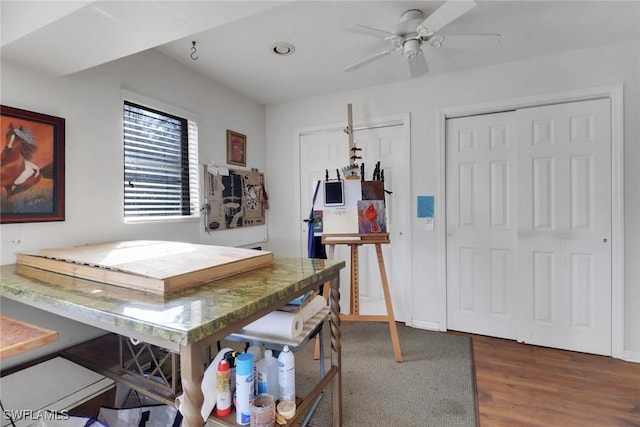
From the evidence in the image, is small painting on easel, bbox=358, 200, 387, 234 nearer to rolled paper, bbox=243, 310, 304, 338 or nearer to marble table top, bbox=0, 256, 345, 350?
marble table top, bbox=0, 256, 345, 350

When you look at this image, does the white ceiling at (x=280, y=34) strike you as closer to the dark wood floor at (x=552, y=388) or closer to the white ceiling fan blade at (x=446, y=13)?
the white ceiling fan blade at (x=446, y=13)

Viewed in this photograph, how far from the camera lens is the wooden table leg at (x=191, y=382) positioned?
743 millimetres

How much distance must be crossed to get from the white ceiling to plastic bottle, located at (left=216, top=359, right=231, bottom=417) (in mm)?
1349

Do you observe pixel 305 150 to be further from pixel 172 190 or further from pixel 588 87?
pixel 588 87

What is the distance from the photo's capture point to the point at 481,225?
271 cm

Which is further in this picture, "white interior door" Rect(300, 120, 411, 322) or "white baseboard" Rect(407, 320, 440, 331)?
"white interior door" Rect(300, 120, 411, 322)

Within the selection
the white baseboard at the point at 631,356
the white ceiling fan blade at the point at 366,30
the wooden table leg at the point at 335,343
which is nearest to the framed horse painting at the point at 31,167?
the wooden table leg at the point at 335,343

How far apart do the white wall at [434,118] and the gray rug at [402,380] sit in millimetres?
413

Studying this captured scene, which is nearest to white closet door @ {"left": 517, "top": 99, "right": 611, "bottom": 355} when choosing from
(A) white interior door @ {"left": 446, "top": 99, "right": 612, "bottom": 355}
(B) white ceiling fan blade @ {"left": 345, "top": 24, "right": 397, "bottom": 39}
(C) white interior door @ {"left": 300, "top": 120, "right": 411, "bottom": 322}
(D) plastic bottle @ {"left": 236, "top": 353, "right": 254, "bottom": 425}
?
(A) white interior door @ {"left": 446, "top": 99, "right": 612, "bottom": 355}

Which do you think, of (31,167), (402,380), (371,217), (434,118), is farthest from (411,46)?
(31,167)

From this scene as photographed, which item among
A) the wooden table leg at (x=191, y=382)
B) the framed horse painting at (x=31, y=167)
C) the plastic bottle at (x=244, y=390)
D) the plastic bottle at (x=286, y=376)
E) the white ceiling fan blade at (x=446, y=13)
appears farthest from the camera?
the framed horse painting at (x=31, y=167)

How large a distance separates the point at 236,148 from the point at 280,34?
127 centimetres

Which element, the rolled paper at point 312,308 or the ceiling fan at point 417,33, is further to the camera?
the ceiling fan at point 417,33

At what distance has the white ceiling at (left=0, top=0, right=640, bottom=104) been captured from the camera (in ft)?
4.17
